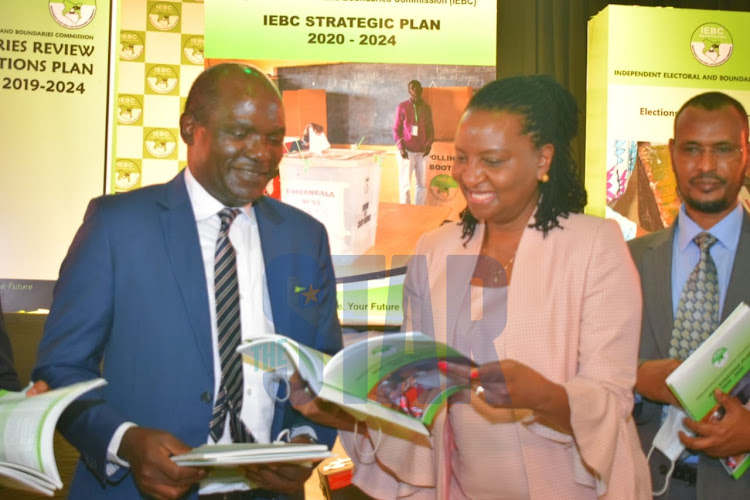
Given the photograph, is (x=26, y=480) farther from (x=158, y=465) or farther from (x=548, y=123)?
(x=548, y=123)

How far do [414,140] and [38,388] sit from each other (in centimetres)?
245

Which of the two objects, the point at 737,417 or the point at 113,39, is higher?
the point at 113,39

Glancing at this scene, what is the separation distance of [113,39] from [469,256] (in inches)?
106

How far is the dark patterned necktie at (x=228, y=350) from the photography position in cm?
198

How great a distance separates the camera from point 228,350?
1989mm

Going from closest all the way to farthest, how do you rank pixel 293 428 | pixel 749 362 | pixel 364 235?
pixel 293 428 → pixel 749 362 → pixel 364 235

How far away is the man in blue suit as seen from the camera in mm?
1881

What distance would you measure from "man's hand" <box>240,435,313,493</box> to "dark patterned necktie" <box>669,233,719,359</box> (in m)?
1.28

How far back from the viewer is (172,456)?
1699 mm

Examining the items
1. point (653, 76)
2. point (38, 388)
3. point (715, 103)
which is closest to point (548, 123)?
A: point (715, 103)

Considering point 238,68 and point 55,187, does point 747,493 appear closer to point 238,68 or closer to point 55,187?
point 238,68

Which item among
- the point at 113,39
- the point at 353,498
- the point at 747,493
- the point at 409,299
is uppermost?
the point at 113,39

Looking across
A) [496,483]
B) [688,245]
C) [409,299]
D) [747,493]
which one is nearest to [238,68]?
[409,299]

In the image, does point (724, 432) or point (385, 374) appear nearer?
point (385, 374)
